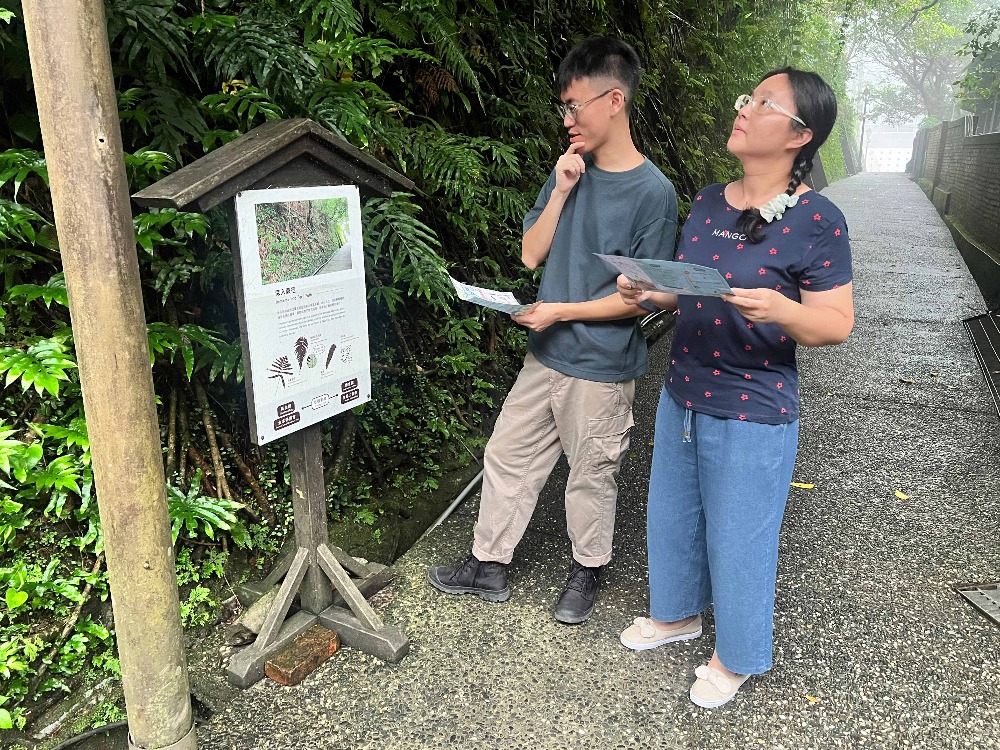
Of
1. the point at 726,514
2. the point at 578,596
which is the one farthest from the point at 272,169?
the point at 578,596

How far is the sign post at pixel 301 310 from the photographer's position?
7.19 ft

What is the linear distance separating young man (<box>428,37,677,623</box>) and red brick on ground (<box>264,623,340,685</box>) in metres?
0.55

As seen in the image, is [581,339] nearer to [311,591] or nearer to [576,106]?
[576,106]

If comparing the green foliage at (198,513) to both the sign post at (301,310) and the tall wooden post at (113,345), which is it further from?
the tall wooden post at (113,345)

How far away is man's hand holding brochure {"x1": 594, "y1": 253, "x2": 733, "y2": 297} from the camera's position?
1.92 metres

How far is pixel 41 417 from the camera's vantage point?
258cm

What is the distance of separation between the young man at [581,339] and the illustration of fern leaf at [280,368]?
2.93ft

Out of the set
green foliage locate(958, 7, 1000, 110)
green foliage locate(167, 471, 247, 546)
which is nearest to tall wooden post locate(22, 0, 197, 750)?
green foliage locate(167, 471, 247, 546)

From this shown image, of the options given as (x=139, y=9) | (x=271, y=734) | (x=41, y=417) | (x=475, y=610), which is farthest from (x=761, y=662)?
(x=139, y=9)

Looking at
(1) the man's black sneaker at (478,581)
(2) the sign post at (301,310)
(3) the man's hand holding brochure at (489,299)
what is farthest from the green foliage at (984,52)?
(2) the sign post at (301,310)

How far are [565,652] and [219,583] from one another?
1.36 metres

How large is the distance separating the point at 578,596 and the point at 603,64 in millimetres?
2024

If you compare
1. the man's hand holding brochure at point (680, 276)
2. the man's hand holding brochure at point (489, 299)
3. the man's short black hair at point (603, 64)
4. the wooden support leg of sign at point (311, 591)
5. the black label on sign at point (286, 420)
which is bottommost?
the wooden support leg of sign at point (311, 591)

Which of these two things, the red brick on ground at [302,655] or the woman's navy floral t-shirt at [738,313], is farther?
the red brick on ground at [302,655]
